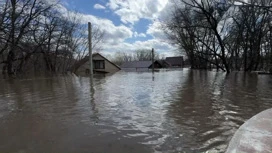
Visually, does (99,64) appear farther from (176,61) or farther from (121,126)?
(121,126)

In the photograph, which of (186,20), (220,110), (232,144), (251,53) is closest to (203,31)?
(251,53)

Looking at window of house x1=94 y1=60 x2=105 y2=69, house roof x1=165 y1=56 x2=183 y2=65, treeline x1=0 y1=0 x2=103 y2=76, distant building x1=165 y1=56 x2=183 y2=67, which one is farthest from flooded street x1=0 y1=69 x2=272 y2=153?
house roof x1=165 y1=56 x2=183 y2=65

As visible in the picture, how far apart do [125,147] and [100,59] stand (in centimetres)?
5089

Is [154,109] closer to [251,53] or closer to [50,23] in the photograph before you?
[50,23]

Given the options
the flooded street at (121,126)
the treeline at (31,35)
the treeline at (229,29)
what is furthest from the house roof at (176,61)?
the flooded street at (121,126)

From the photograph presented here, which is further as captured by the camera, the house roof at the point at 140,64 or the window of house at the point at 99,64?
the house roof at the point at 140,64

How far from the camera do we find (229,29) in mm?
33844

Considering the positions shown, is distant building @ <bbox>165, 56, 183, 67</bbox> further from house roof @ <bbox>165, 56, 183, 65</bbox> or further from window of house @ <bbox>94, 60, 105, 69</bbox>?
window of house @ <bbox>94, 60, 105, 69</bbox>

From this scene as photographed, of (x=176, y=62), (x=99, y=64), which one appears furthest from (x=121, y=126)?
(x=176, y=62)

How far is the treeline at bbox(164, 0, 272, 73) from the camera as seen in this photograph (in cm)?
2505

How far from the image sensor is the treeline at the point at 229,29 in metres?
25.0

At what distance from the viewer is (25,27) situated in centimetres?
2180

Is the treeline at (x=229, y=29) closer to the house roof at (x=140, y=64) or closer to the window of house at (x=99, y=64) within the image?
the window of house at (x=99, y=64)

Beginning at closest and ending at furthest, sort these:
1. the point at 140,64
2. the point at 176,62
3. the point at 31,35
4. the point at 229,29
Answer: the point at 31,35, the point at 229,29, the point at 140,64, the point at 176,62
